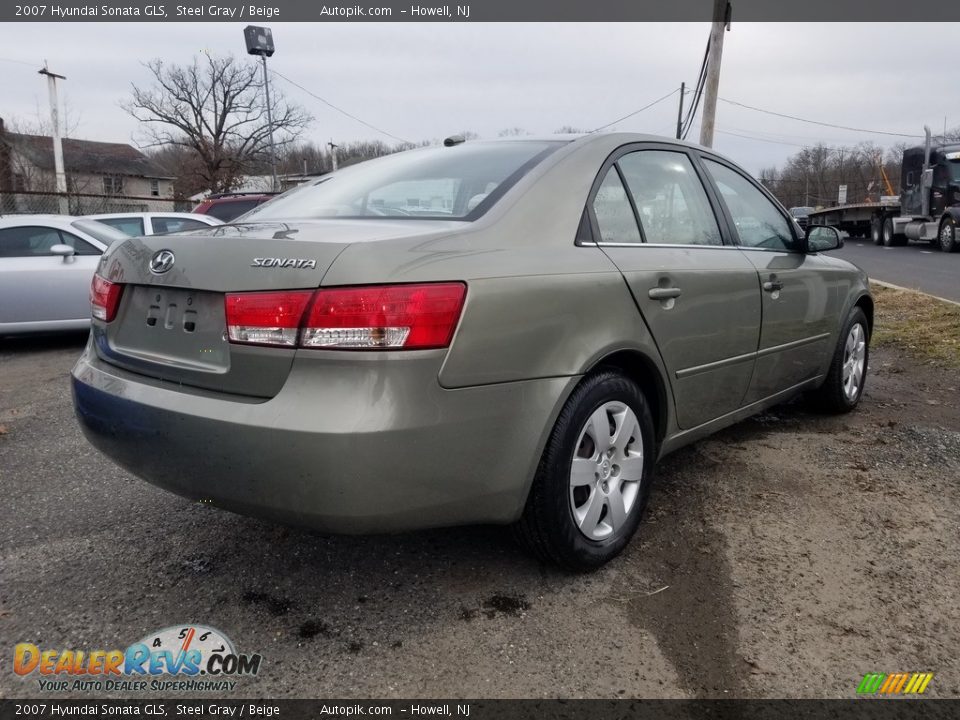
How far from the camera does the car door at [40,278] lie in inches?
290

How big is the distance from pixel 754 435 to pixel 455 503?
2624 mm

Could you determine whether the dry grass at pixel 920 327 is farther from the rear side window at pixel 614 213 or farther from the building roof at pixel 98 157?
the building roof at pixel 98 157

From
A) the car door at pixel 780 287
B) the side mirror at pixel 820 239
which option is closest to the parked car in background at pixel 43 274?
the car door at pixel 780 287

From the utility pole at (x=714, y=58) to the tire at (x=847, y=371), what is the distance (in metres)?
10.1

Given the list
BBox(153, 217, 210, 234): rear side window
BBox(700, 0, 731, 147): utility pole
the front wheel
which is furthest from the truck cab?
BBox(153, 217, 210, 234): rear side window

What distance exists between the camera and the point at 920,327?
7266 mm

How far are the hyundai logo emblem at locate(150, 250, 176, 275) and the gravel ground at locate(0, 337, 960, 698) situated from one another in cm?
109

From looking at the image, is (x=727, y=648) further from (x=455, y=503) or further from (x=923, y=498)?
(x=923, y=498)

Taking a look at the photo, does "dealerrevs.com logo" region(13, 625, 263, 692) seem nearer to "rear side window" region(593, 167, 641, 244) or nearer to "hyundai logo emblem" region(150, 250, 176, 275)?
"hyundai logo emblem" region(150, 250, 176, 275)

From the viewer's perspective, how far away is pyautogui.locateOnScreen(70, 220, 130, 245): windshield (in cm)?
777

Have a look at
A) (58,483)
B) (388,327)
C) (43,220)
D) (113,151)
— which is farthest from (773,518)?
(113,151)

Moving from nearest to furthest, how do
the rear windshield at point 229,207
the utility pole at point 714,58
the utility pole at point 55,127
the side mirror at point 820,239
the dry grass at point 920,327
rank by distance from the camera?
1. the side mirror at point 820,239
2. the dry grass at point 920,327
3. the rear windshield at point 229,207
4. the utility pole at point 714,58
5. the utility pole at point 55,127

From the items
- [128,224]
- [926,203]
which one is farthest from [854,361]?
[926,203]

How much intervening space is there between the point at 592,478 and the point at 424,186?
126cm
